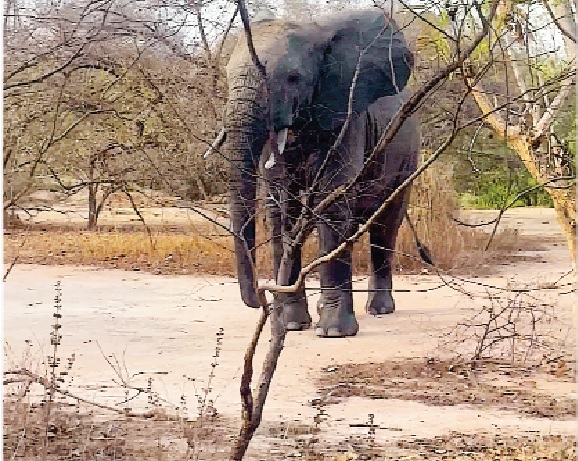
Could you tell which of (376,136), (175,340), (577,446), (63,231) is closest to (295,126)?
(376,136)

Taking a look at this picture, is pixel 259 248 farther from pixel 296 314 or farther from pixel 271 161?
pixel 271 161

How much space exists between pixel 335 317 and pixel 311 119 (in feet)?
3.71

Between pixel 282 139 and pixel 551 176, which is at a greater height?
pixel 282 139

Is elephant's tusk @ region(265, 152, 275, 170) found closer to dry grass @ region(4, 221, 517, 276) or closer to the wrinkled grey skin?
the wrinkled grey skin

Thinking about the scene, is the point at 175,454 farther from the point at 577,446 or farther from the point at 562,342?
the point at 562,342

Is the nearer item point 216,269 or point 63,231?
point 216,269

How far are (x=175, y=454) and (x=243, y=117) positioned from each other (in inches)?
113

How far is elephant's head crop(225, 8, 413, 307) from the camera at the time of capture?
20.4 ft

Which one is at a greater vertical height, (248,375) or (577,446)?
(248,375)

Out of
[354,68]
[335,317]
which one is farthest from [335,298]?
[354,68]

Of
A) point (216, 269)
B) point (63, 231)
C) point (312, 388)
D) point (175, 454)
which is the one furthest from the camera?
point (63, 231)

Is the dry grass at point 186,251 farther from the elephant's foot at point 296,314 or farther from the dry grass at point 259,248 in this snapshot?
the elephant's foot at point 296,314

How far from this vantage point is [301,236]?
3.46 metres

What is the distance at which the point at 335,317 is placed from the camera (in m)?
6.51
